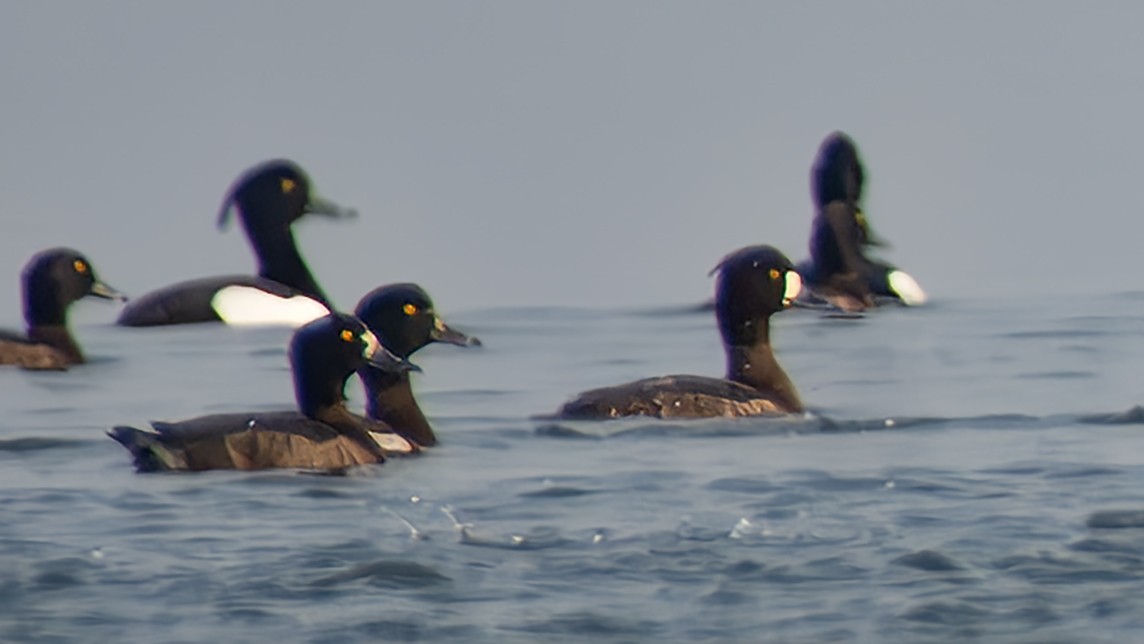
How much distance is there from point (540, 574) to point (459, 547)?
582mm

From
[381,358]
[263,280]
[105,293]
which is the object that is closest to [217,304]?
[263,280]

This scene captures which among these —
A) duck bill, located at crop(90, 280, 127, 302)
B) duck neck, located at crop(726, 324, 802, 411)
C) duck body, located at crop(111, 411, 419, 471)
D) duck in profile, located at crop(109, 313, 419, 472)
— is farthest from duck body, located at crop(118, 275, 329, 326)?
duck body, located at crop(111, 411, 419, 471)

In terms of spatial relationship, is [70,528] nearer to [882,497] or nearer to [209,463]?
[209,463]

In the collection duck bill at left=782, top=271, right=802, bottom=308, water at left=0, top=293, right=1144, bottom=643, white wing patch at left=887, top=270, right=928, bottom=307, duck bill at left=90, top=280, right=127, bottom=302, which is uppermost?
duck bill at left=782, top=271, right=802, bottom=308

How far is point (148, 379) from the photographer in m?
16.3

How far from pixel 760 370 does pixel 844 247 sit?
20.3 feet

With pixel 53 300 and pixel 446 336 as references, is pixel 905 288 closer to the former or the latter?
pixel 53 300

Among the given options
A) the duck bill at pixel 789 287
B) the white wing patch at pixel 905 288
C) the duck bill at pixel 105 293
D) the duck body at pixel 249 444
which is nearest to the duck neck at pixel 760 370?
the duck bill at pixel 789 287

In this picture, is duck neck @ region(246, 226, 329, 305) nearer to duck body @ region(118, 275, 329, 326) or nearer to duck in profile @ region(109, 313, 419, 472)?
duck body @ region(118, 275, 329, 326)

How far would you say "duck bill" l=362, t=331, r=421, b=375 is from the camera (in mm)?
11898

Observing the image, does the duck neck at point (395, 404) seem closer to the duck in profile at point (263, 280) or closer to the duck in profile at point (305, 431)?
the duck in profile at point (305, 431)

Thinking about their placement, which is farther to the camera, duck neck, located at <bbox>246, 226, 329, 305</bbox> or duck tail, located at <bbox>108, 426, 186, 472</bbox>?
duck neck, located at <bbox>246, 226, 329, 305</bbox>

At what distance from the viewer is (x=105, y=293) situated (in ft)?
55.7

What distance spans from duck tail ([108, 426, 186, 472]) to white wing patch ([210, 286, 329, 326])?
281 inches
